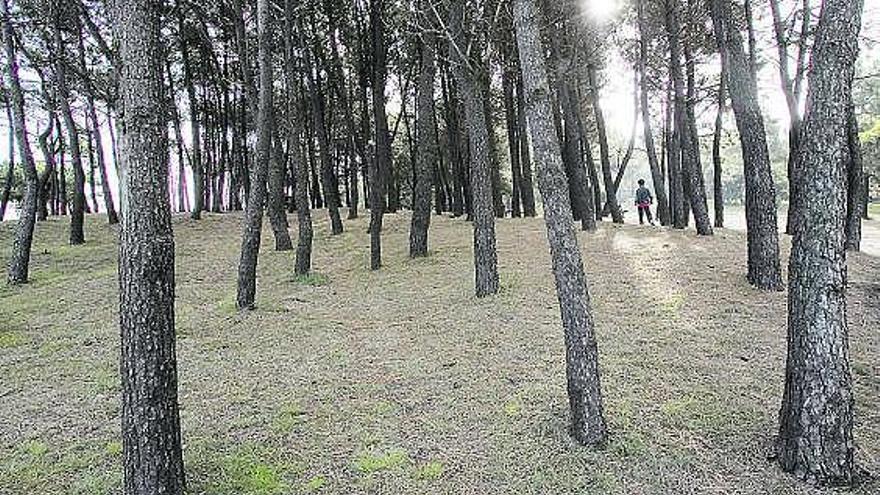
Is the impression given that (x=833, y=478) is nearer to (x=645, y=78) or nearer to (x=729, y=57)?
(x=729, y=57)

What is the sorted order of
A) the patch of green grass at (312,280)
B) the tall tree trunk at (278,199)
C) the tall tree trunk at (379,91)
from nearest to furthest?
the patch of green grass at (312,280)
the tall tree trunk at (278,199)
the tall tree trunk at (379,91)

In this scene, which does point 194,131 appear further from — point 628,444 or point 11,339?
point 628,444

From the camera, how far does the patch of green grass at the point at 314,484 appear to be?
4109 millimetres

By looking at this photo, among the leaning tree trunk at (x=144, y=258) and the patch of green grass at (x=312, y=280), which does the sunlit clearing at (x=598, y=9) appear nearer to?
the patch of green grass at (x=312, y=280)

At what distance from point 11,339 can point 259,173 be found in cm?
355

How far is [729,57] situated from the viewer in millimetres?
8516

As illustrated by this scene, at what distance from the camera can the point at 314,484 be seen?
4160mm

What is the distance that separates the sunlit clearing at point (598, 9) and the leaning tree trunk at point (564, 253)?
6.23 meters

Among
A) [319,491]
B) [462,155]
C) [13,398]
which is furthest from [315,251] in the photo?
[319,491]

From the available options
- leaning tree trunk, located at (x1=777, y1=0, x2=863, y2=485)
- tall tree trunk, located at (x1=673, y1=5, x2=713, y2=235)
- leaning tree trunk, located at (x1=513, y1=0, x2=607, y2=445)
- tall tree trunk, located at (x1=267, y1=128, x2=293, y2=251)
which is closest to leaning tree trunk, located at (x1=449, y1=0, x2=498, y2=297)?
tall tree trunk, located at (x1=267, y1=128, x2=293, y2=251)

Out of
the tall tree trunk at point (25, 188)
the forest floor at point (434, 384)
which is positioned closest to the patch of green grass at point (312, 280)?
the forest floor at point (434, 384)

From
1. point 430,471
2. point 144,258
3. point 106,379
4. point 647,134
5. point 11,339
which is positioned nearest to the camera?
point 144,258

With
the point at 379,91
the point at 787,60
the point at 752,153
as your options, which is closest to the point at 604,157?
the point at 787,60

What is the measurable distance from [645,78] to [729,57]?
752 cm
